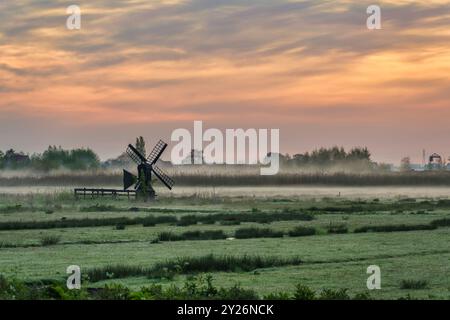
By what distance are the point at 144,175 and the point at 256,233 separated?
4952 centimetres

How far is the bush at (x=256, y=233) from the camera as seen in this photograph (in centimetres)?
4284

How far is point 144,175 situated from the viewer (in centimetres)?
9206

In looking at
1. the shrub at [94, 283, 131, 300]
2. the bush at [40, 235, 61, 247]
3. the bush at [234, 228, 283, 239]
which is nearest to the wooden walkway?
the bush at [234, 228, 283, 239]

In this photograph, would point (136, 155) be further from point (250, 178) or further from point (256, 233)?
point (256, 233)

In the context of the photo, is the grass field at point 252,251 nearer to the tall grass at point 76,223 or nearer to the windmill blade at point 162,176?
the tall grass at point 76,223

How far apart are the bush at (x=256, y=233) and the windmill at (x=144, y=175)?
46.1 meters

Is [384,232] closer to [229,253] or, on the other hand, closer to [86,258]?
[229,253]

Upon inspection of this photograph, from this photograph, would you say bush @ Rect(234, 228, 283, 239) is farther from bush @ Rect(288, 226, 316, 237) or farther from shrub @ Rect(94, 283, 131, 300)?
shrub @ Rect(94, 283, 131, 300)

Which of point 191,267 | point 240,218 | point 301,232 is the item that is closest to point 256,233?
point 301,232

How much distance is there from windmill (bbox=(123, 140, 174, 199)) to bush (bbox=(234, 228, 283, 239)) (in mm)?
46070

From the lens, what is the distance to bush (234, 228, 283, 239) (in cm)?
4284

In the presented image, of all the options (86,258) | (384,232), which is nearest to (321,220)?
(384,232)
